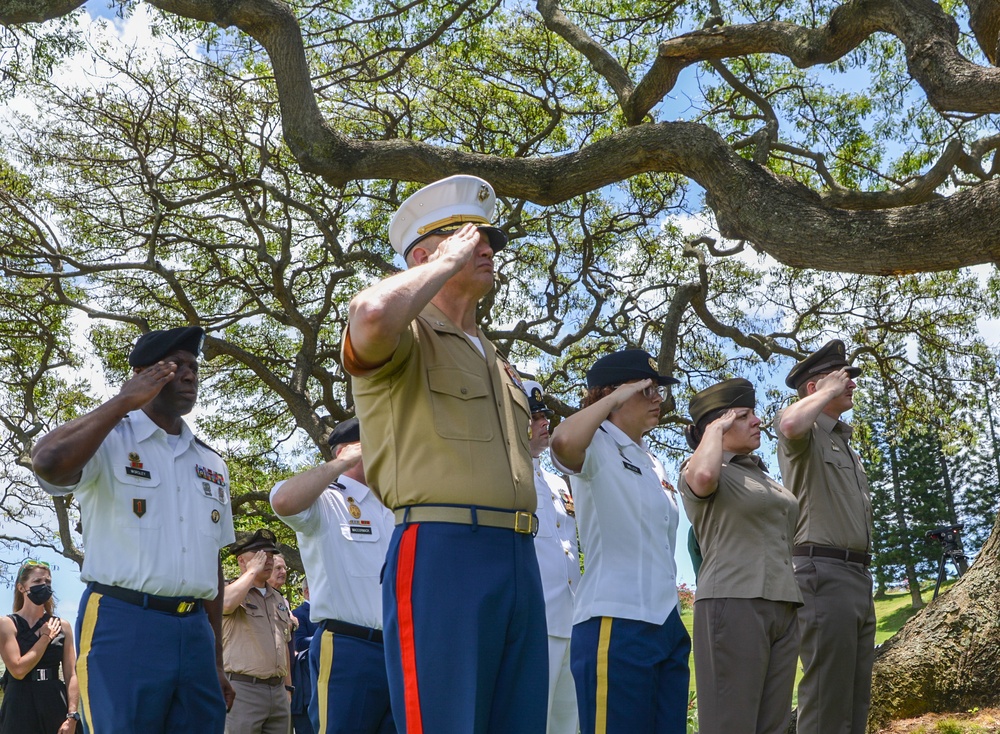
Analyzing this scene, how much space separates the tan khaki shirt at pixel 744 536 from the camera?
175 inches

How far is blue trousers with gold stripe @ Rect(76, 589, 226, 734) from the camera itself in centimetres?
348

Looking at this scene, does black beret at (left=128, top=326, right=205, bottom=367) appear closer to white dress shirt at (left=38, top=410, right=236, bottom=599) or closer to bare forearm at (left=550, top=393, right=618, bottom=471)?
white dress shirt at (left=38, top=410, right=236, bottom=599)

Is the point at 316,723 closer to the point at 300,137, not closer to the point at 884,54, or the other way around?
the point at 300,137

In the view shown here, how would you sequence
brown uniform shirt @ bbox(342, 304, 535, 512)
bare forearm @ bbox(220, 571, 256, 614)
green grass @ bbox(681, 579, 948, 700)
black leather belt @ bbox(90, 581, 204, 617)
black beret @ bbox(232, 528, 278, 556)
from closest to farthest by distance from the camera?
brown uniform shirt @ bbox(342, 304, 535, 512), black leather belt @ bbox(90, 581, 204, 617), bare forearm @ bbox(220, 571, 256, 614), black beret @ bbox(232, 528, 278, 556), green grass @ bbox(681, 579, 948, 700)

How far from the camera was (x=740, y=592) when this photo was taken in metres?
4.41

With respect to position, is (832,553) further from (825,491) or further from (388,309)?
(388,309)

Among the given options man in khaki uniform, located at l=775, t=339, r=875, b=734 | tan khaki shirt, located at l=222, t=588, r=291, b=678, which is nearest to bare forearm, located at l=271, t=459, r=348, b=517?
man in khaki uniform, located at l=775, t=339, r=875, b=734

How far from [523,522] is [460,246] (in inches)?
29.7

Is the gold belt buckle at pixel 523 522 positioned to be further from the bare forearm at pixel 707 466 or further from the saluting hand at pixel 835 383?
the saluting hand at pixel 835 383

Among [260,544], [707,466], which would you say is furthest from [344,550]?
[260,544]

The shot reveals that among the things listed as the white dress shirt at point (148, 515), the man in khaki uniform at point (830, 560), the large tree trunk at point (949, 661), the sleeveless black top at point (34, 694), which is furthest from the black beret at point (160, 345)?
the large tree trunk at point (949, 661)

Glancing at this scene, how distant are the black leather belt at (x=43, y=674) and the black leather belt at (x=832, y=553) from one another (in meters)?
5.04

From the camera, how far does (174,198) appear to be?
1243 centimetres

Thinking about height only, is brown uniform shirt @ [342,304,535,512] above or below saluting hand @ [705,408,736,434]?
below
